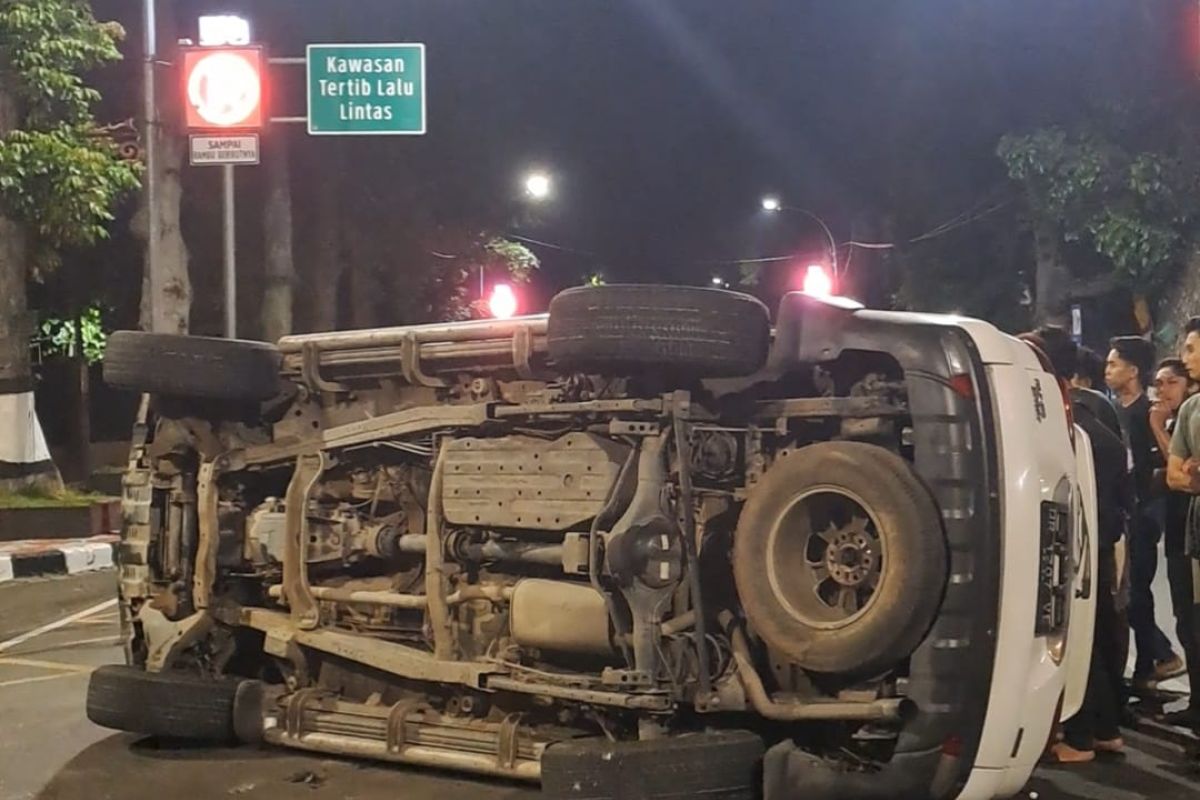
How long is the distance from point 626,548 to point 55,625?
6249 millimetres

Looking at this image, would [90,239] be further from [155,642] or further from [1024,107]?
[1024,107]

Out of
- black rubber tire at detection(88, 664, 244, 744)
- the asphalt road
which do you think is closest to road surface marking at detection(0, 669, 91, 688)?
the asphalt road

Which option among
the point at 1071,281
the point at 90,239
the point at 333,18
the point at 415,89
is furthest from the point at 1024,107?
the point at 90,239

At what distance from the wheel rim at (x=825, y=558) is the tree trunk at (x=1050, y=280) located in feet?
58.1

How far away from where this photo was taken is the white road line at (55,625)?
28.1ft

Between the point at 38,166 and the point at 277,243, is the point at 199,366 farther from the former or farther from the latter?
the point at 277,243

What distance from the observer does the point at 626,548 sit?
14.6ft

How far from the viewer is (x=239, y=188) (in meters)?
19.7

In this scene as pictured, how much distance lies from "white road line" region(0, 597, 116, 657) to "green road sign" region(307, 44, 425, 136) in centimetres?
463

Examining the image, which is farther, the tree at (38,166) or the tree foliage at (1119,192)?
the tree foliage at (1119,192)

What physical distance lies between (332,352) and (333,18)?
14.9 meters

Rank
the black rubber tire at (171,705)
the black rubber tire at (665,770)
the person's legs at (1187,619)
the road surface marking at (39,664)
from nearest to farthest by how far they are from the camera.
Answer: the black rubber tire at (665,770) < the black rubber tire at (171,705) < the person's legs at (1187,619) < the road surface marking at (39,664)

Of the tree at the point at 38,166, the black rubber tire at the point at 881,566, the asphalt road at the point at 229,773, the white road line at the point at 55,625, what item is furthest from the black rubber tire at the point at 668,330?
the tree at the point at 38,166

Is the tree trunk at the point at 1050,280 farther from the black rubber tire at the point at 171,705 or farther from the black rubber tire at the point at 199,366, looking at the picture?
the black rubber tire at the point at 171,705
